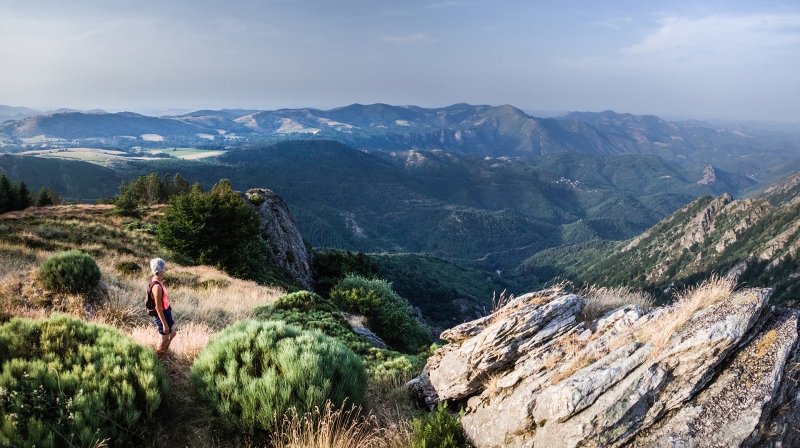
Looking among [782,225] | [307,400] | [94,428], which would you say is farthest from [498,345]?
[782,225]

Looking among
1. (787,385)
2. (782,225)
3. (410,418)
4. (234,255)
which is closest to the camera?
(787,385)

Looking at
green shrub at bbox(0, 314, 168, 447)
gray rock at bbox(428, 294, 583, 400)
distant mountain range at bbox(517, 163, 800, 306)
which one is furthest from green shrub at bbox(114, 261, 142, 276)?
distant mountain range at bbox(517, 163, 800, 306)

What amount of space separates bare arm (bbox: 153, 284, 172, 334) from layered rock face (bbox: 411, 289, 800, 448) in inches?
232

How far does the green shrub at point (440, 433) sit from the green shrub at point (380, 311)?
1592cm

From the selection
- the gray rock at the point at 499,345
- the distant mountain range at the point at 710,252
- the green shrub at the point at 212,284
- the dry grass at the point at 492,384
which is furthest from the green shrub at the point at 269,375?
the distant mountain range at the point at 710,252

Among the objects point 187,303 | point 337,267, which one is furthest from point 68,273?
point 337,267

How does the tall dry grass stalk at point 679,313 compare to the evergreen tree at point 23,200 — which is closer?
the tall dry grass stalk at point 679,313

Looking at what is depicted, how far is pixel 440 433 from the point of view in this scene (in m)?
6.25

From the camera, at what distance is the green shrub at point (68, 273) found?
10320mm

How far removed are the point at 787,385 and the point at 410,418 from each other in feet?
18.7

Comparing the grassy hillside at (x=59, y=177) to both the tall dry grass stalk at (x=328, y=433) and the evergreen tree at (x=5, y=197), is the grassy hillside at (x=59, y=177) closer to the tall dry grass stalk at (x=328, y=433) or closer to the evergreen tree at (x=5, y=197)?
the evergreen tree at (x=5, y=197)

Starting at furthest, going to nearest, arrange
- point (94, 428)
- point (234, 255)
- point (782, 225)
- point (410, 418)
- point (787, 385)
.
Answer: point (782, 225) → point (234, 255) → point (410, 418) → point (787, 385) → point (94, 428)

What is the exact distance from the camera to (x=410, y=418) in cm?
735

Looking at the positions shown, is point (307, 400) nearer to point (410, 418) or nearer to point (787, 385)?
point (410, 418)
